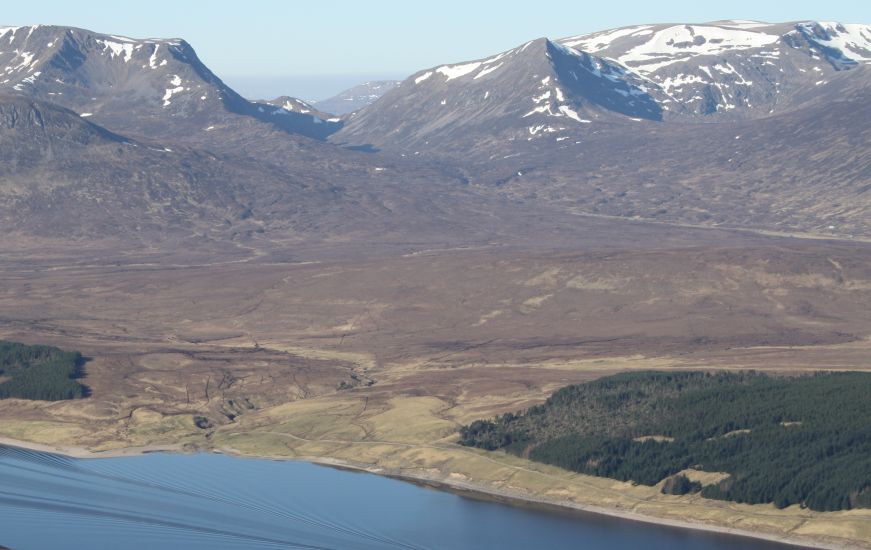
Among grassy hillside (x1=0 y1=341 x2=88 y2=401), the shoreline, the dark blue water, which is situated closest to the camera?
the dark blue water

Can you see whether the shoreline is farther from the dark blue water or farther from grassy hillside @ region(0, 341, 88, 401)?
grassy hillside @ region(0, 341, 88, 401)

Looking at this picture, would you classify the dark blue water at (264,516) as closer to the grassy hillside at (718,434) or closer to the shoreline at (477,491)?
the shoreline at (477,491)

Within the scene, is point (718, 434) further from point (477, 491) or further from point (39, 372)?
point (39, 372)

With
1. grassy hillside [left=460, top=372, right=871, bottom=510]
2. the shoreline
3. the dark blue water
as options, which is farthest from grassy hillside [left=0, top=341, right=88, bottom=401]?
grassy hillside [left=460, top=372, right=871, bottom=510]

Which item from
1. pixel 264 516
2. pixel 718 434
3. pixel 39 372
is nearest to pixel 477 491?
pixel 718 434

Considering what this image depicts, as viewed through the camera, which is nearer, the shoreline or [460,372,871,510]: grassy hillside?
the shoreline

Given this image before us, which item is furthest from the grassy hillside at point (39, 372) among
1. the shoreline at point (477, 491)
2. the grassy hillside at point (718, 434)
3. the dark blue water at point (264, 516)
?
the grassy hillside at point (718, 434)

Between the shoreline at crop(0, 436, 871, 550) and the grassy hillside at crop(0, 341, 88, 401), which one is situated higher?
the grassy hillside at crop(0, 341, 88, 401)

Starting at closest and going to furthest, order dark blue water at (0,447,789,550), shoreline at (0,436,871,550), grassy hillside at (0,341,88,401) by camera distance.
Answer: dark blue water at (0,447,789,550), shoreline at (0,436,871,550), grassy hillside at (0,341,88,401)
